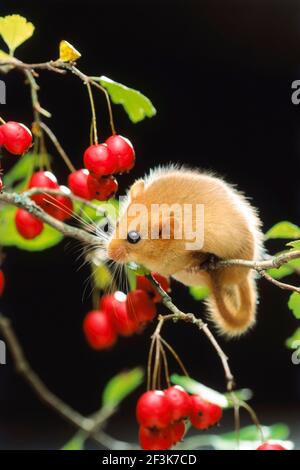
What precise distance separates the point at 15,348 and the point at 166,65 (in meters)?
0.53

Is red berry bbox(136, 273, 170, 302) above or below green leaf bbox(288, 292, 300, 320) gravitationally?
above

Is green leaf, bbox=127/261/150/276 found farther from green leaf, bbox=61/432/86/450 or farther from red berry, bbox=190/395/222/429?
green leaf, bbox=61/432/86/450

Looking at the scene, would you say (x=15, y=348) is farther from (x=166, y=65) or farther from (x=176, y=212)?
(x=166, y=65)

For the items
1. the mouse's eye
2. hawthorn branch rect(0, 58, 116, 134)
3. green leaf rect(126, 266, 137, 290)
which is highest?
hawthorn branch rect(0, 58, 116, 134)

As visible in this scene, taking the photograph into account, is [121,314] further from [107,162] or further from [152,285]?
[107,162]

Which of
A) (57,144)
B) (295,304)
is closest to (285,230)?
(295,304)

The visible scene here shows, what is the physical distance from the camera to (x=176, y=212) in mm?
897

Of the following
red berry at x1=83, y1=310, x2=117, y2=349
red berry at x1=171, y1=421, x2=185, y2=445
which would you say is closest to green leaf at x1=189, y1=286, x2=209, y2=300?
red berry at x1=83, y1=310, x2=117, y2=349

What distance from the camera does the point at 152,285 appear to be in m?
0.89

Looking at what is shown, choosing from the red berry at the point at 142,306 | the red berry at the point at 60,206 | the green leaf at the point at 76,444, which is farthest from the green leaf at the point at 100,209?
the green leaf at the point at 76,444

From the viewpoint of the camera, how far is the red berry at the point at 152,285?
35.6 inches

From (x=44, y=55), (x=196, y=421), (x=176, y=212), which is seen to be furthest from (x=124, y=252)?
(x=44, y=55)

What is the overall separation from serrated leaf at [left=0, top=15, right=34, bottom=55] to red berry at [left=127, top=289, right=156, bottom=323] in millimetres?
355

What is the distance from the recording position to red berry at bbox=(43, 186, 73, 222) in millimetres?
963
